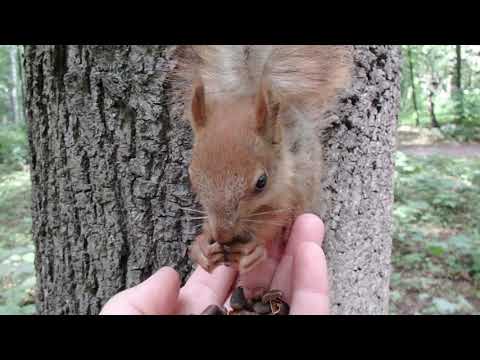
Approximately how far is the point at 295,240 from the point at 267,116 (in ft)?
1.32

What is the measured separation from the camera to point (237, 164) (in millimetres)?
1197

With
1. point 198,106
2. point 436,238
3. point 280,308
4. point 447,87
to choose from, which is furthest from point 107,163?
point 447,87

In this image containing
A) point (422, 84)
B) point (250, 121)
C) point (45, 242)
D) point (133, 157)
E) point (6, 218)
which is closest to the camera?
point (250, 121)

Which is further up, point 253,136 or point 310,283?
point 253,136

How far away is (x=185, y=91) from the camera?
55.6 inches

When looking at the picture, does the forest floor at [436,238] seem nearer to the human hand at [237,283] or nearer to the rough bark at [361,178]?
the rough bark at [361,178]

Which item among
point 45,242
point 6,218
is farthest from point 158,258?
point 6,218

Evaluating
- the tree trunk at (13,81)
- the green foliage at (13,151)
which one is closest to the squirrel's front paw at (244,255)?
the green foliage at (13,151)

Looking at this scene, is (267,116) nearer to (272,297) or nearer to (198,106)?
(198,106)

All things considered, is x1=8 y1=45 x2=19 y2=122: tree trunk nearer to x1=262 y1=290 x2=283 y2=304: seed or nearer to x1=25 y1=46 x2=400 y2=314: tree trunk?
x1=25 y1=46 x2=400 y2=314: tree trunk

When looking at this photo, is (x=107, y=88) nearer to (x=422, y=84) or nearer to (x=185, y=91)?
(x=185, y=91)

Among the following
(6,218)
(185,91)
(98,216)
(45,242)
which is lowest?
(6,218)

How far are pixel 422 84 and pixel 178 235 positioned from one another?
13192mm
